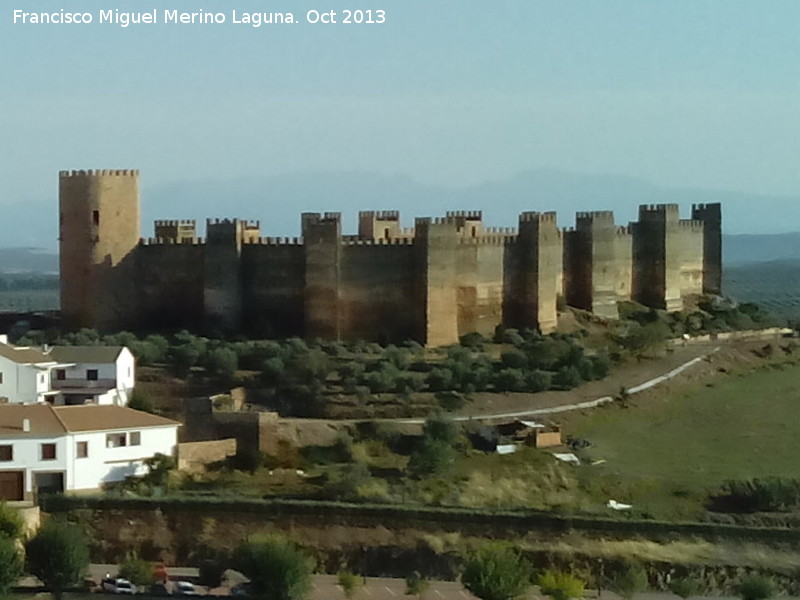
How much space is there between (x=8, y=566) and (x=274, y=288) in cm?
1242

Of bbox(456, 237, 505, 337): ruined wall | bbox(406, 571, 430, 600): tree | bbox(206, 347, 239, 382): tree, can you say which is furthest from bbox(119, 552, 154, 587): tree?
bbox(456, 237, 505, 337): ruined wall

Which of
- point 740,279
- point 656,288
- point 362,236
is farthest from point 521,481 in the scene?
point 740,279

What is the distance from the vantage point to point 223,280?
3428 cm

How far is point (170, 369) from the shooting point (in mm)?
31547

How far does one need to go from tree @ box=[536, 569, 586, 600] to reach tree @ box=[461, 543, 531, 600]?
22 centimetres

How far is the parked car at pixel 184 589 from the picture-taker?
22.6m

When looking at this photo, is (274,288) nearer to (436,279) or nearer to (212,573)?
(436,279)

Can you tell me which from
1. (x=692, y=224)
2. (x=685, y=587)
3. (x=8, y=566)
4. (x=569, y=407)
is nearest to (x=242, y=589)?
(x=8, y=566)

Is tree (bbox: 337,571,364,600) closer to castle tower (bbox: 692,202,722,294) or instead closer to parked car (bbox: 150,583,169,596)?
parked car (bbox: 150,583,169,596)

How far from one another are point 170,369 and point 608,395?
24.0 ft

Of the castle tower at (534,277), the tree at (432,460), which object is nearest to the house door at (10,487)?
the tree at (432,460)

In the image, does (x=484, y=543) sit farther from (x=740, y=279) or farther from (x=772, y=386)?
(x=740, y=279)

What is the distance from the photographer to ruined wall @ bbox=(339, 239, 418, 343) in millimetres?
33156

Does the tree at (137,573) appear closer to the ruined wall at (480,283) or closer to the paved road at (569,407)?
the paved road at (569,407)
